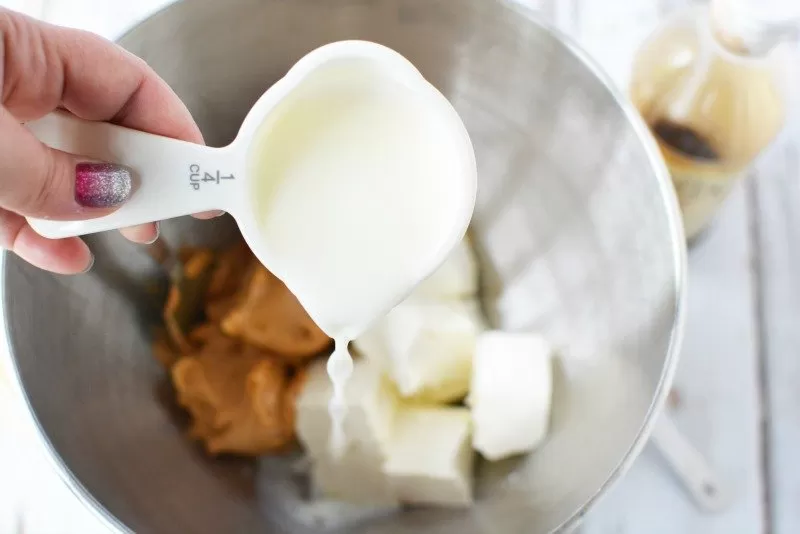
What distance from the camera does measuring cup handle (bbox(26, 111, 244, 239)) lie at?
59cm

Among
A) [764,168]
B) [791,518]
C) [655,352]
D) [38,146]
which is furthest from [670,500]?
[38,146]

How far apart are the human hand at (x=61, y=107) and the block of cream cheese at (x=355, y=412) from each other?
0.97 feet

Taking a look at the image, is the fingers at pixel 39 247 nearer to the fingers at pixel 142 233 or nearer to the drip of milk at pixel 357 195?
the fingers at pixel 142 233

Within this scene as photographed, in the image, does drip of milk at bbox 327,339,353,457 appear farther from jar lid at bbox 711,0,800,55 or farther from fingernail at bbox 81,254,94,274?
jar lid at bbox 711,0,800,55

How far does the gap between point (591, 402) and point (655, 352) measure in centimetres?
12

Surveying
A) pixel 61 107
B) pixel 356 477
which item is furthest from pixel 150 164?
pixel 356 477

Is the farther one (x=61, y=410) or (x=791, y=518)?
(x=791, y=518)

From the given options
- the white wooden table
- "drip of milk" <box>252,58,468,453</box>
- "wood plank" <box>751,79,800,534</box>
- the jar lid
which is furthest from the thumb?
"wood plank" <box>751,79,800,534</box>

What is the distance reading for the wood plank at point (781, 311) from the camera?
0.96 metres

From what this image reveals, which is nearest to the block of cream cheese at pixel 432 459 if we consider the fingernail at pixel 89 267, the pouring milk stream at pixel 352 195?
the pouring milk stream at pixel 352 195

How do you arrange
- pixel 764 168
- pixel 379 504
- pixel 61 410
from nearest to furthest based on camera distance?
pixel 61 410
pixel 379 504
pixel 764 168

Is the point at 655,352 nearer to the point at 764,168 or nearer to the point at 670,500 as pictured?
the point at 670,500

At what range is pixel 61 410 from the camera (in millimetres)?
740

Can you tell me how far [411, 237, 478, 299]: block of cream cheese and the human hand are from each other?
0.33 metres
